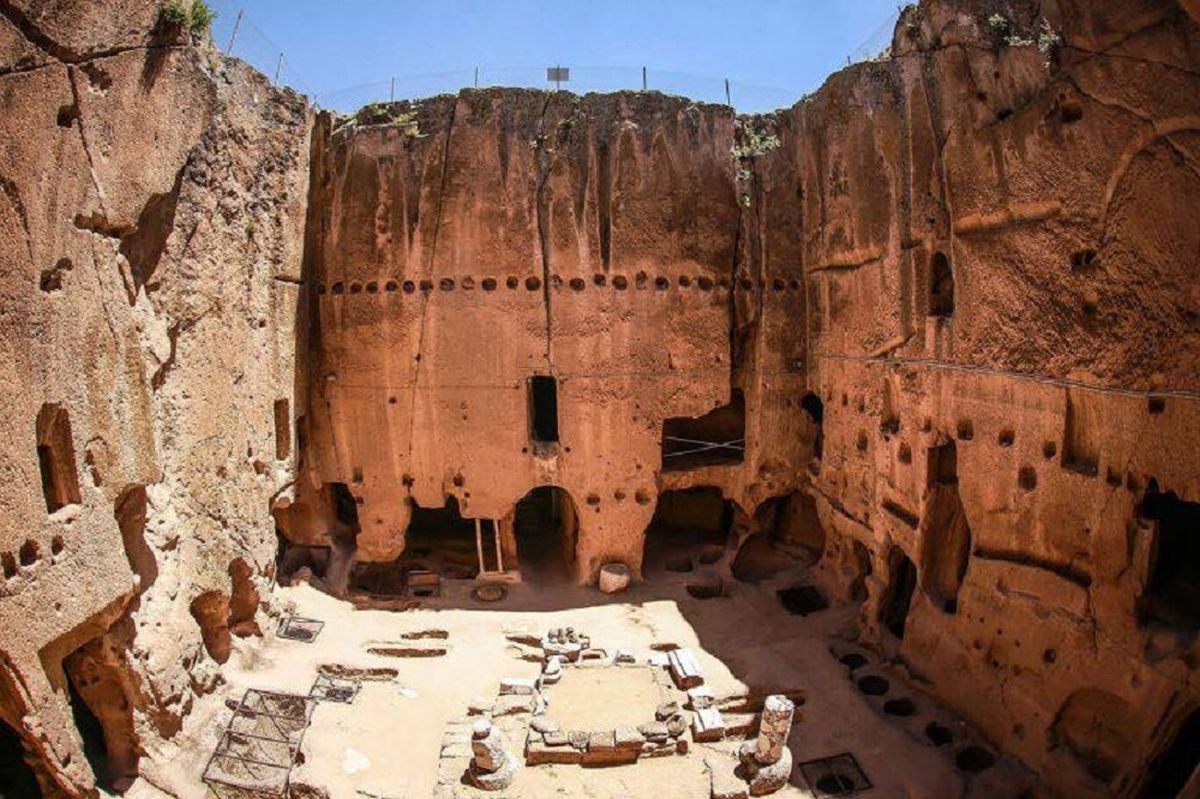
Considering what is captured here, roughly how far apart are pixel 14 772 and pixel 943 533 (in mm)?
12113

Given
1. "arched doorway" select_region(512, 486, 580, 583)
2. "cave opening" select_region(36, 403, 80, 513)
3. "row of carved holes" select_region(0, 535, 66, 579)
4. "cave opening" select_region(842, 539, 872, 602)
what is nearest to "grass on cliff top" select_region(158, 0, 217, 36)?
"cave opening" select_region(36, 403, 80, 513)

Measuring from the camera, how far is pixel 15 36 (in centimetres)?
692

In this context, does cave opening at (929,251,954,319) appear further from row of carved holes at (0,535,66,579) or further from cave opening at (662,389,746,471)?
row of carved holes at (0,535,66,579)

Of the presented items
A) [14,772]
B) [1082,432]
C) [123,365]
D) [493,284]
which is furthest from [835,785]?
[14,772]

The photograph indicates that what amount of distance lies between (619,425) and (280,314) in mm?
5889

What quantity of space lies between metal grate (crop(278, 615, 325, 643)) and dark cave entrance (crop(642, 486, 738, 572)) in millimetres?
6187

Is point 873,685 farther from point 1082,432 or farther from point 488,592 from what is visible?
point 488,592

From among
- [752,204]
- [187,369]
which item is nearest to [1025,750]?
[752,204]

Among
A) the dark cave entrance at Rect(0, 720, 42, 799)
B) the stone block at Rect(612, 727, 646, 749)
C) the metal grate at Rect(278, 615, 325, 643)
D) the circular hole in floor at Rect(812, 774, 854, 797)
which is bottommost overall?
the circular hole in floor at Rect(812, 774, 854, 797)

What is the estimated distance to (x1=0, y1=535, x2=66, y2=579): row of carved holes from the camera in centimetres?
718

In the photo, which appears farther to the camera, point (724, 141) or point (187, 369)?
point (724, 141)

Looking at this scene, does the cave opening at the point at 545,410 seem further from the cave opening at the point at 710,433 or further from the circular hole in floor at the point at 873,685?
the circular hole in floor at the point at 873,685

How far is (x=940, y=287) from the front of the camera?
11.4 meters

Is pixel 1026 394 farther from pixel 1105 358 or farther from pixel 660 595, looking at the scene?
pixel 660 595
